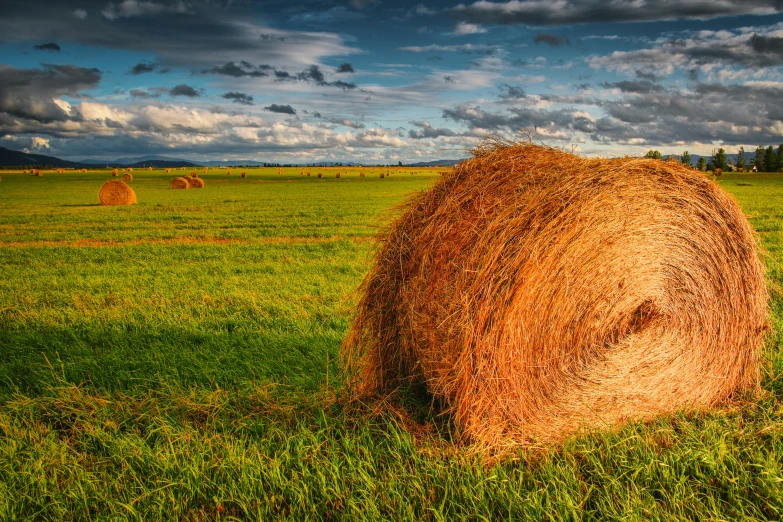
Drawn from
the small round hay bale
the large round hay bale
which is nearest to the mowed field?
the large round hay bale

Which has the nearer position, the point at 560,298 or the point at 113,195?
the point at 560,298

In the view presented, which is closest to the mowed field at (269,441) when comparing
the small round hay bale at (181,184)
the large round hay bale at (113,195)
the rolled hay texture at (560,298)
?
the rolled hay texture at (560,298)

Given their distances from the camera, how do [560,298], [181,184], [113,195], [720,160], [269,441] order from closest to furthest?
[269,441]
[560,298]
[113,195]
[181,184]
[720,160]

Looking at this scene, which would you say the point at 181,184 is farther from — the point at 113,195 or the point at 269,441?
the point at 269,441

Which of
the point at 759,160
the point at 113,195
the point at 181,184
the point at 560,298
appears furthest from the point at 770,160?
the point at 560,298

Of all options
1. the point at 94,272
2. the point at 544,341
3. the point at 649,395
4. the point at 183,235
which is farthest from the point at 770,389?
the point at 183,235

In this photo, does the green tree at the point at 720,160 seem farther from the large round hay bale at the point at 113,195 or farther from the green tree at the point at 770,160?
the large round hay bale at the point at 113,195

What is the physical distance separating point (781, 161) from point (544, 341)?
9891 cm

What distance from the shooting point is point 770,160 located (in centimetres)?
8575

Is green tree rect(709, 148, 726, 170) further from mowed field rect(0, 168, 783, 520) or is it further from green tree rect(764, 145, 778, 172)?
mowed field rect(0, 168, 783, 520)

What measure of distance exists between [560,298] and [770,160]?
10101cm

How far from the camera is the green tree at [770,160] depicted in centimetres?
8274

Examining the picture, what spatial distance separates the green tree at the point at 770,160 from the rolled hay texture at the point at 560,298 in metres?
93.8

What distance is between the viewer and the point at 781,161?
273 feet
